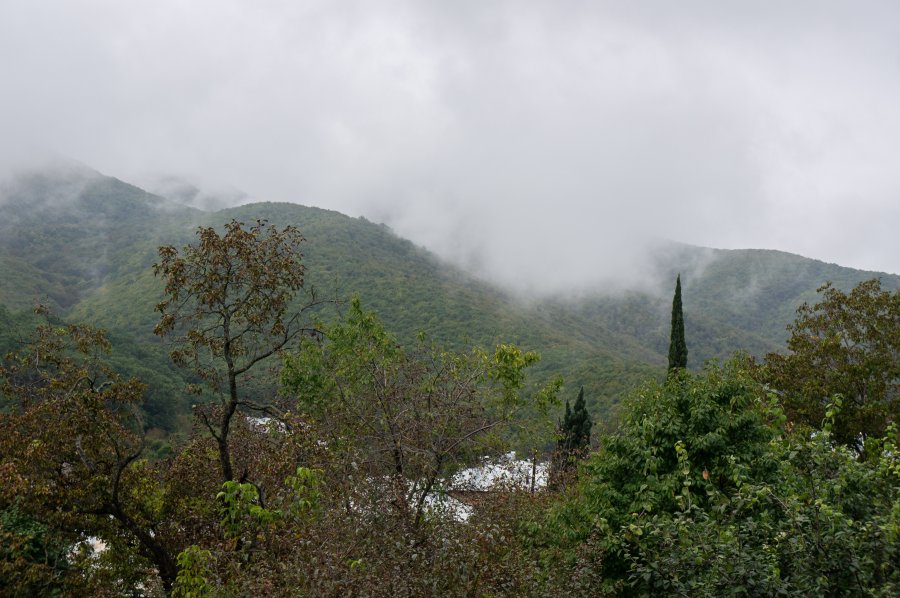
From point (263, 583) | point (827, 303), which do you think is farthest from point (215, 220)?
point (263, 583)

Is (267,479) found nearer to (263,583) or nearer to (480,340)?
(263,583)

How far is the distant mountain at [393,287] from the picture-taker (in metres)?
57.7

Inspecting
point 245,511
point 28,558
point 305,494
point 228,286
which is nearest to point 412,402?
point 228,286

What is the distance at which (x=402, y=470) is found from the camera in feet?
37.9

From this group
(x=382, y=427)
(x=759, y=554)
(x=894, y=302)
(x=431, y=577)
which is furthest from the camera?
(x=894, y=302)

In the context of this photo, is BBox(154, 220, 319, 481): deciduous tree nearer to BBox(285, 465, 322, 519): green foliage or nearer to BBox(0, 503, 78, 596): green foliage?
BBox(0, 503, 78, 596): green foliage

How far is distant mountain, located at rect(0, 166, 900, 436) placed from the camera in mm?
57719

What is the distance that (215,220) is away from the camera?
10894 centimetres

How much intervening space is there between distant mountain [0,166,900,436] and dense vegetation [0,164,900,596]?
12569 millimetres

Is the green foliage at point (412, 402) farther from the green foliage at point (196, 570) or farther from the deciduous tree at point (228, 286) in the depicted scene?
the green foliage at point (196, 570)

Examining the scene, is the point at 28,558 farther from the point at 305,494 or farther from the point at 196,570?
the point at 305,494

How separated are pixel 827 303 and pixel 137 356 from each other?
41.3m

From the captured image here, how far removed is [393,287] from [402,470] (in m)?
58.8

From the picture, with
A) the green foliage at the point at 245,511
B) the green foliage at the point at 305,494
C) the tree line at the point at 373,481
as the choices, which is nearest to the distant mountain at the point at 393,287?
the tree line at the point at 373,481
